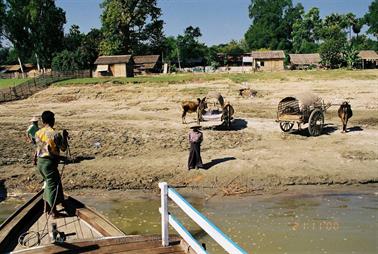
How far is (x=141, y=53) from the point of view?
62.8 metres

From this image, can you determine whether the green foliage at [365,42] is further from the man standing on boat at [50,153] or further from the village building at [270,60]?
the man standing on boat at [50,153]

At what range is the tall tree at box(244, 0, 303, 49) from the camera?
301ft

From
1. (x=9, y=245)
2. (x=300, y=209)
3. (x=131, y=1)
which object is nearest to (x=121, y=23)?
(x=131, y=1)

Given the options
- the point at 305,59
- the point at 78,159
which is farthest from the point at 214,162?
the point at 305,59

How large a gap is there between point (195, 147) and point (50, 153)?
7345mm

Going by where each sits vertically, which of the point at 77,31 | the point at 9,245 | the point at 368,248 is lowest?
the point at 368,248

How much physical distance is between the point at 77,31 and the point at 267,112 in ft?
180

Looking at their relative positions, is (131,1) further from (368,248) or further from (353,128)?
(368,248)

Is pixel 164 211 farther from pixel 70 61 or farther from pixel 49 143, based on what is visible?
pixel 70 61

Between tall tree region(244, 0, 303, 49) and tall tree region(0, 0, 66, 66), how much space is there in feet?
146

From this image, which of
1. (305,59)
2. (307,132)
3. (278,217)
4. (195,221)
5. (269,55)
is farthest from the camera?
(305,59)

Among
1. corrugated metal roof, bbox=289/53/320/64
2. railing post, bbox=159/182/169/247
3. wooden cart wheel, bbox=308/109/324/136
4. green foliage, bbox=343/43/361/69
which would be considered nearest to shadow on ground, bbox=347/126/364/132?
wooden cart wheel, bbox=308/109/324/136

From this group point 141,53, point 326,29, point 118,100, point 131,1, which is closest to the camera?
point 118,100

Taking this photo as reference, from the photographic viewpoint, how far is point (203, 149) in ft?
57.2
